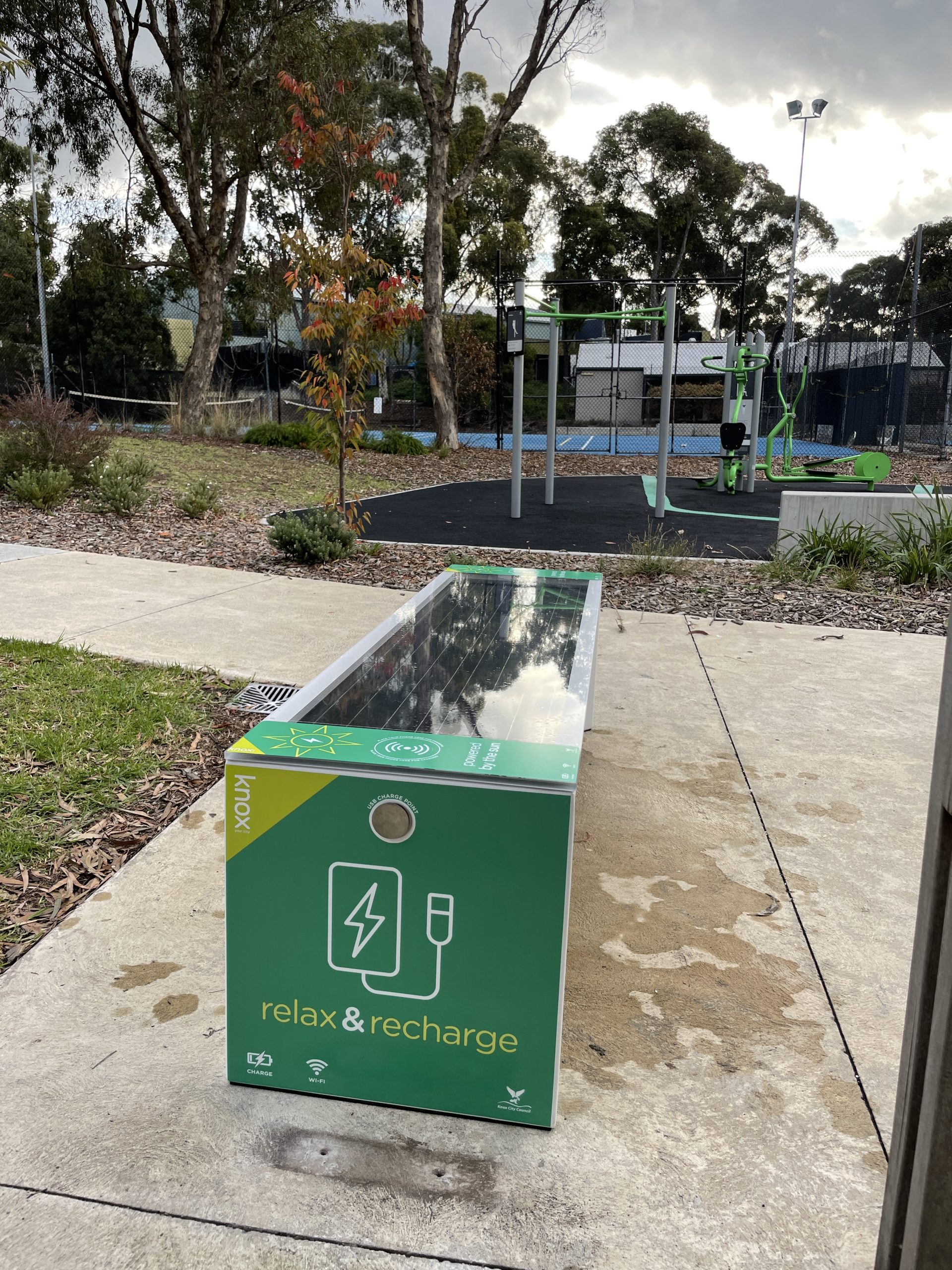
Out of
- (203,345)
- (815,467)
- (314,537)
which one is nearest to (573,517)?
(314,537)

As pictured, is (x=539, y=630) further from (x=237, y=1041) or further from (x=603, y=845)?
(x=237, y=1041)

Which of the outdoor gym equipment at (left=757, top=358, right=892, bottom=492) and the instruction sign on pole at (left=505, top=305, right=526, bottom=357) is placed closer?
the instruction sign on pole at (left=505, top=305, right=526, bottom=357)

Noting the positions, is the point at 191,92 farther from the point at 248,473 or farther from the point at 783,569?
the point at 783,569

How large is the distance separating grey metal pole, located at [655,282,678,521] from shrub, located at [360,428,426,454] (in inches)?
330

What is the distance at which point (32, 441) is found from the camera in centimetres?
948

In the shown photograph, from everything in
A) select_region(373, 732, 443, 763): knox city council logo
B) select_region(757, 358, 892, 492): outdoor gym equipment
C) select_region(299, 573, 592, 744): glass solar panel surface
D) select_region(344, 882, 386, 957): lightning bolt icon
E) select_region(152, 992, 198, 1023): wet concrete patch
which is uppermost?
select_region(757, 358, 892, 492): outdoor gym equipment

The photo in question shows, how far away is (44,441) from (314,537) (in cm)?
366

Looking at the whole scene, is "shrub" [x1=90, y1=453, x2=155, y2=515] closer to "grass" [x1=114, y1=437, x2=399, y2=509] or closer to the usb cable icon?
"grass" [x1=114, y1=437, x2=399, y2=509]

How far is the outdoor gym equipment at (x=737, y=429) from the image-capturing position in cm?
1358

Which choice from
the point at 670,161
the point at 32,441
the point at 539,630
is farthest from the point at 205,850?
the point at 670,161

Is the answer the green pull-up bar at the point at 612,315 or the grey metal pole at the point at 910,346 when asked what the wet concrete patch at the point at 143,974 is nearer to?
the green pull-up bar at the point at 612,315

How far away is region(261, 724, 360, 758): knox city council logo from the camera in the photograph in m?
1.91

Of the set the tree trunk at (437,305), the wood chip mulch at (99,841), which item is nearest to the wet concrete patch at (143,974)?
the wood chip mulch at (99,841)

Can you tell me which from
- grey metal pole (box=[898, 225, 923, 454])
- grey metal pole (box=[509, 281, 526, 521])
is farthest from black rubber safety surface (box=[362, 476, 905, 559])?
grey metal pole (box=[898, 225, 923, 454])
